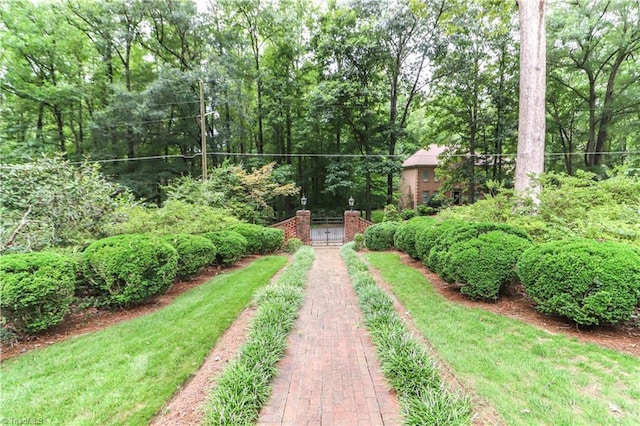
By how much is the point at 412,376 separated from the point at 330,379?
0.73m

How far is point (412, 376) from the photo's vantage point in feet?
7.77

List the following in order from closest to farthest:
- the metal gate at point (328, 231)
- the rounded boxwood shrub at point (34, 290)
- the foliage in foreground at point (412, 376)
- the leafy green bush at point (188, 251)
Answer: the foliage in foreground at point (412, 376) < the rounded boxwood shrub at point (34, 290) < the leafy green bush at point (188, 251) < the metal gate at point (328, 231)

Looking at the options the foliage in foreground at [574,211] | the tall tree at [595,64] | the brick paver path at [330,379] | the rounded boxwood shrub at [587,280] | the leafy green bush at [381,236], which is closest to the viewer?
the brick paver path at [330,379]

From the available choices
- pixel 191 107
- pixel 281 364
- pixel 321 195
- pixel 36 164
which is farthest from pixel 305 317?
pixel 321 195

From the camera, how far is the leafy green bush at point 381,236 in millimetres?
9820

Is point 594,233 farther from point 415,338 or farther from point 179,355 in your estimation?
point 179,355

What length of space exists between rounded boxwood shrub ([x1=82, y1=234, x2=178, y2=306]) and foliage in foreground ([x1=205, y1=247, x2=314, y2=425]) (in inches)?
66.7

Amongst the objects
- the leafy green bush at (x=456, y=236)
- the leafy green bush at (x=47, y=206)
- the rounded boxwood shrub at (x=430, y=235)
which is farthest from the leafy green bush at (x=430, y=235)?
the leafy green bush at (x=47, y=206)

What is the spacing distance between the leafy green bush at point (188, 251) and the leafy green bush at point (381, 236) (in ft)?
20.0

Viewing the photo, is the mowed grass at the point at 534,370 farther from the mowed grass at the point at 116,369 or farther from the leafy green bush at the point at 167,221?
the leafy green bush at the point at 167,221

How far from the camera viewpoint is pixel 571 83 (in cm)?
1376

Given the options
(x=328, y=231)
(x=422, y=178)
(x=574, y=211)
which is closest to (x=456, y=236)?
(x=574, y=211)

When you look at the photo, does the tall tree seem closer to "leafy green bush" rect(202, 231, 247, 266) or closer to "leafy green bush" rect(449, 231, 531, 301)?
"leafy green bush" rect(449, 231, 531, 301)

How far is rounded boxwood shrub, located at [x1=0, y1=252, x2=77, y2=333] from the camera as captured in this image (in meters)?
3.03
